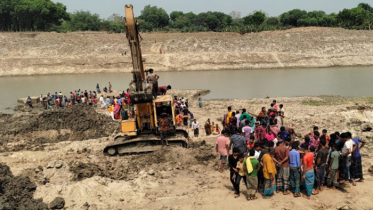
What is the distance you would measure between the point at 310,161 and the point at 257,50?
46.0 meters

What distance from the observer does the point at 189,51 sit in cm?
5153

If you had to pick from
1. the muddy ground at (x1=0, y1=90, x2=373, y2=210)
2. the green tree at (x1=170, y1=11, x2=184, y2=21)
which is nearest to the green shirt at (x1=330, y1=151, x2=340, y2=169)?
the muddy ground at (x1=0, y1=90, x2=373, y2=210)

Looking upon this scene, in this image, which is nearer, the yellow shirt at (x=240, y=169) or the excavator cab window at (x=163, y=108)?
the yellow shirt at (x=240, y=169)

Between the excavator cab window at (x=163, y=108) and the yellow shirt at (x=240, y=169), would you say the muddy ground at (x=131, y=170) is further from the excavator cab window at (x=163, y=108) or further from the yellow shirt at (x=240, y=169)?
the excavator cab window at (x=163, y=108)

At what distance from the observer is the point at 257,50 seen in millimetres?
51312

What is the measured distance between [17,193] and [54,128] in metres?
7.82

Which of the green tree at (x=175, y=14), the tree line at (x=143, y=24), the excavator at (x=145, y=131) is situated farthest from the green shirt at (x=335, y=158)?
the green tree at (x=175, y=14)

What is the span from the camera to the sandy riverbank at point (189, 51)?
1813 inches

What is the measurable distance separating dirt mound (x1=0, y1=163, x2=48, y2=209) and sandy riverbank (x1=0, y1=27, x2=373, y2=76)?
3749cm

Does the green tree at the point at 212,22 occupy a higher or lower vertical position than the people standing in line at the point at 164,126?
higher

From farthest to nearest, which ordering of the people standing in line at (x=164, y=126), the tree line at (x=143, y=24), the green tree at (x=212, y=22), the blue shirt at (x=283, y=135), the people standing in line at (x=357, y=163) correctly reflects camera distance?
1. the green tree at (x=212, y=22)
2. the tree line at (x=143, y=24)
3. the people standing in line at (x=164, y=126)
4. the blue shirt at (x=283, y=135)
5. the people standing in line at (x=357, y=163)

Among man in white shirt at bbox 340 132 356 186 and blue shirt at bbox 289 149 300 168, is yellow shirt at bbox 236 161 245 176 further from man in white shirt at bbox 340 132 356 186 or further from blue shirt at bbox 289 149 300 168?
man in white shirt at bbox 340 132 356 186

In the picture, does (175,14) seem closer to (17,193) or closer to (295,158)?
(17,193)

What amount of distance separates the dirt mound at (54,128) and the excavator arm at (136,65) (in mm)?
5119
